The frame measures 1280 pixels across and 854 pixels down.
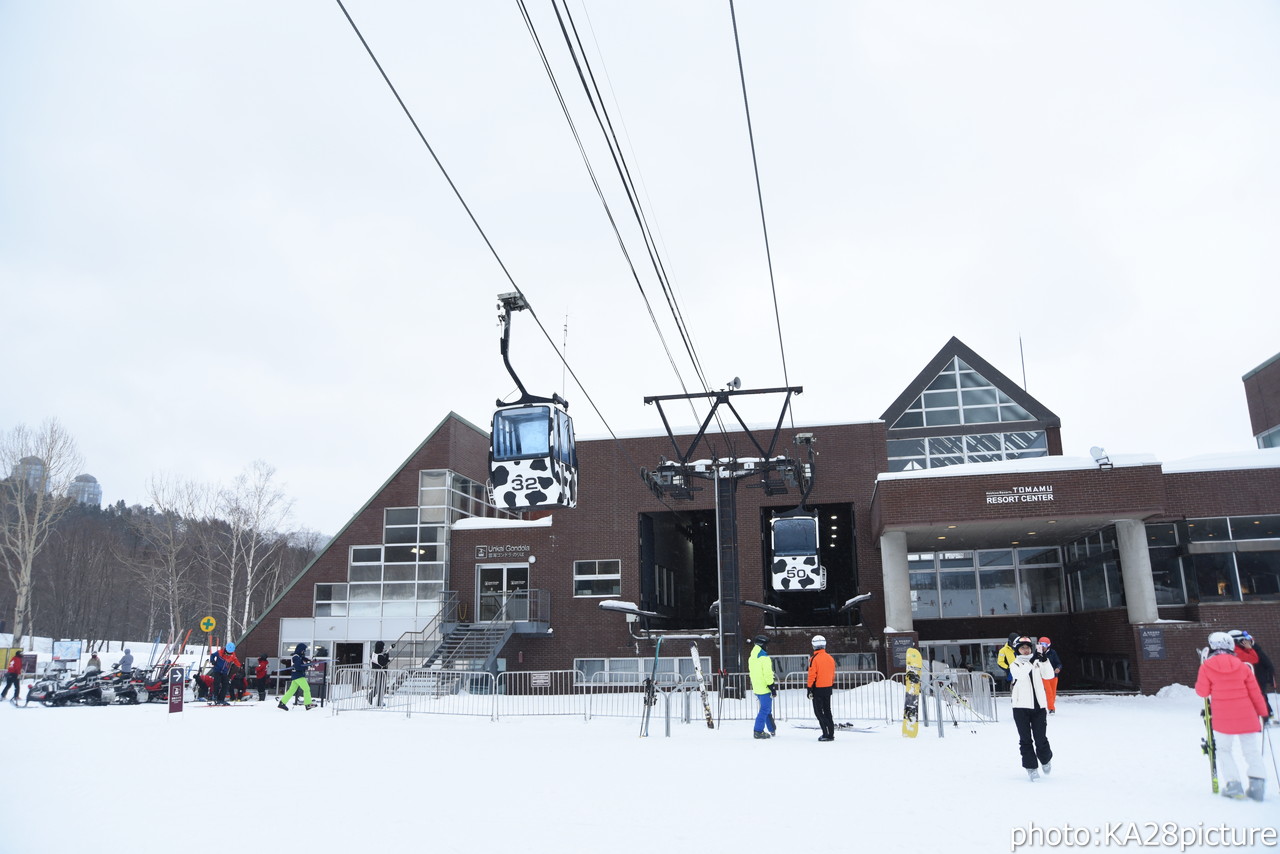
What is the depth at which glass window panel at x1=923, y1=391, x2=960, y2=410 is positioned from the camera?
108 ft

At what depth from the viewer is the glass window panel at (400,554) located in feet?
107

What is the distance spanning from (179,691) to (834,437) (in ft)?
69.8

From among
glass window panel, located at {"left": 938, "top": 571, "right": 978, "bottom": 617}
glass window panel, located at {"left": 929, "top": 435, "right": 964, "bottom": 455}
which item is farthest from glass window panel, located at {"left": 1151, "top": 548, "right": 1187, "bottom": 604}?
glass window panel, located at {"left": 929, "top": 435, "right": 964, "bottom": 455}

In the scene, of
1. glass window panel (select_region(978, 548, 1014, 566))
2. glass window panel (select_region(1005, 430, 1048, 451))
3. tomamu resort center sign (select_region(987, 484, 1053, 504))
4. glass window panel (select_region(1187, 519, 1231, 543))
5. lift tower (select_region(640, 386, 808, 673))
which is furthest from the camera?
glass window panel (select_region(1005, 430, 1048, 451))

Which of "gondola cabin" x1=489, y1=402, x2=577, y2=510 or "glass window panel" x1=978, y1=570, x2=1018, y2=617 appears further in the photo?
"glass window panel" x1=978, y1=570, x2=1018, y2=617

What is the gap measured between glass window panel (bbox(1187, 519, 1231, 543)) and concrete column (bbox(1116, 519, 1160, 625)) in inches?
108

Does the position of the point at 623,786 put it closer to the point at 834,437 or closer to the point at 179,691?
the point at 179,691

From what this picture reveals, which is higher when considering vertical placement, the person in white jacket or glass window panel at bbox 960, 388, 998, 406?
glass window panel at bbox 960, 388, 998, 406

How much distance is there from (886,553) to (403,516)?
18.1m

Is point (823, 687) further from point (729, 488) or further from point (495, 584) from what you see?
point (495, 584)

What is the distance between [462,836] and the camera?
6.82m

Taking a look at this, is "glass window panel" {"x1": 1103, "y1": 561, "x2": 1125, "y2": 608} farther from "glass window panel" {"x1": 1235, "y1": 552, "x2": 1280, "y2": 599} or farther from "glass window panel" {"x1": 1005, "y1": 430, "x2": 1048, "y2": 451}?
"glass window panel" {"x1": 1005, "y1": 430, "x2": 1048, "y2": 451}

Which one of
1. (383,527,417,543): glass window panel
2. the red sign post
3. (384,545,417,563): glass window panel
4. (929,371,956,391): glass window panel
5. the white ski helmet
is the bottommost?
the red sign post

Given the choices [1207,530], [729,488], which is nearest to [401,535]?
[729,488]
